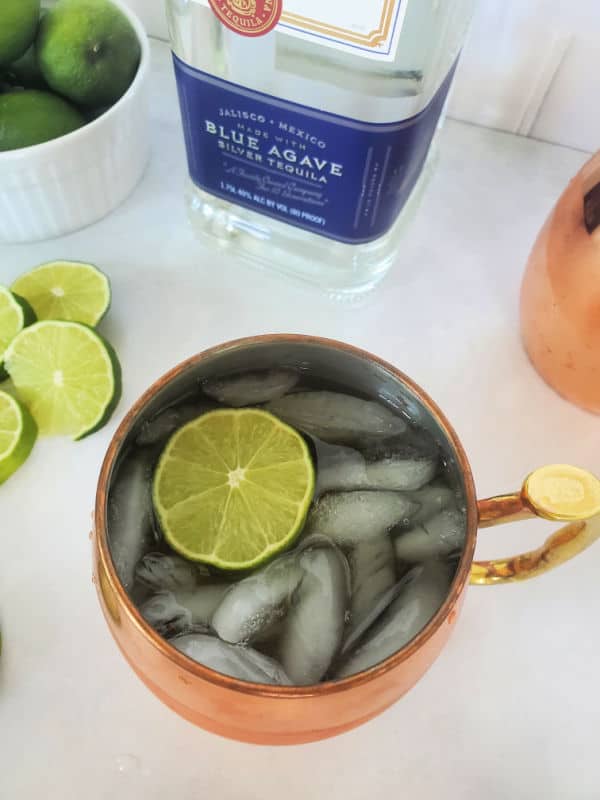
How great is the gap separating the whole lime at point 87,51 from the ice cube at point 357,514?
1.20ft

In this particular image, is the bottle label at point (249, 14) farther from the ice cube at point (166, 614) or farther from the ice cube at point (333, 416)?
the ice cube at point (166, 614)

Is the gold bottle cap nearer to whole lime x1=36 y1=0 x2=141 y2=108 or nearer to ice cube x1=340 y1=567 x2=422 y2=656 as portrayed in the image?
ice cube x1=340 y1=567 x2=422 y2=656

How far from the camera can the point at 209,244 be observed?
0.62 meters

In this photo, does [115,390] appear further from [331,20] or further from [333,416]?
[331,20]

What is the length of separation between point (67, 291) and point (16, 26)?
19 centimetres

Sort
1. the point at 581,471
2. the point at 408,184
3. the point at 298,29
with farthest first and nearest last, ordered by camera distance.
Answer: the point at 408,184
the point at 298,29
the point at 581,471

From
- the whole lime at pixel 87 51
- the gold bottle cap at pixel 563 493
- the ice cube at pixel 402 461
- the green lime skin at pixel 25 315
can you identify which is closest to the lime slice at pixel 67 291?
the green lime skin at pixel 25 315

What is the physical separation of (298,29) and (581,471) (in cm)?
30

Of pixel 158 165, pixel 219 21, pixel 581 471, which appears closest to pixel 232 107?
pixel 219 21

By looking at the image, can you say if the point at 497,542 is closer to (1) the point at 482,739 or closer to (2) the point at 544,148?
(1) the point at 482,739

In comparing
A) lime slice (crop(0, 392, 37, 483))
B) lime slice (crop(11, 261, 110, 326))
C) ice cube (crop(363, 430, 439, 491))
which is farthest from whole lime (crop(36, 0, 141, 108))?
ice cube (crop(363, 430, 439, 491))

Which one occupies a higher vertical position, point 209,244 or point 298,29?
point 298,29

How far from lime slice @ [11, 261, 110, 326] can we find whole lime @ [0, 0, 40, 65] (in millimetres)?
154

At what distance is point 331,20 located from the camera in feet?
1.41
